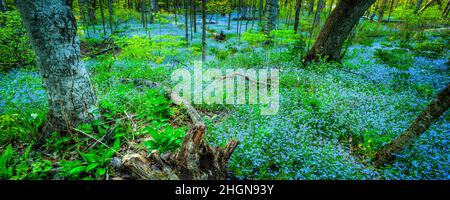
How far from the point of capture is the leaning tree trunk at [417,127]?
8.66 feet

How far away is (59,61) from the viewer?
3.12 m

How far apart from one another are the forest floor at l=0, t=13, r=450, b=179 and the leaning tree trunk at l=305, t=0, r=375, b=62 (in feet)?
2.11

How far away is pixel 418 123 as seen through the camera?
2967mm

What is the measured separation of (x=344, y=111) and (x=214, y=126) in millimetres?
2979

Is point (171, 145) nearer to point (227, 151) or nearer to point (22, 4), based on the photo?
point (227, 151)

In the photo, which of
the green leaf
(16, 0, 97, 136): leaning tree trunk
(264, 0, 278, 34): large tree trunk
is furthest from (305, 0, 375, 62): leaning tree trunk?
the green leaf

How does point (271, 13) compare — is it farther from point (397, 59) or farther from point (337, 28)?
point (397, 59)

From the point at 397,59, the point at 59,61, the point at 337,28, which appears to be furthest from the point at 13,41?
the point at 397,59

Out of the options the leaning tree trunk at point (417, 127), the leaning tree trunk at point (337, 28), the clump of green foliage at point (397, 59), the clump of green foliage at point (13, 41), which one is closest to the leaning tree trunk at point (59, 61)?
the leaning tree trunk at point (417, 127)

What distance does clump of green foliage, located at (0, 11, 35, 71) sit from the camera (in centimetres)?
753

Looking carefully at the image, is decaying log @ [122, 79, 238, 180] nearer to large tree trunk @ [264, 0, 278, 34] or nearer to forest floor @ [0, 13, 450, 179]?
forest floor @ [0, 13, 450, 179]

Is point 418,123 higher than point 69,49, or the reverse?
point 69,49

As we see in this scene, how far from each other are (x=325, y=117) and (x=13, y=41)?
10503 millimetres
